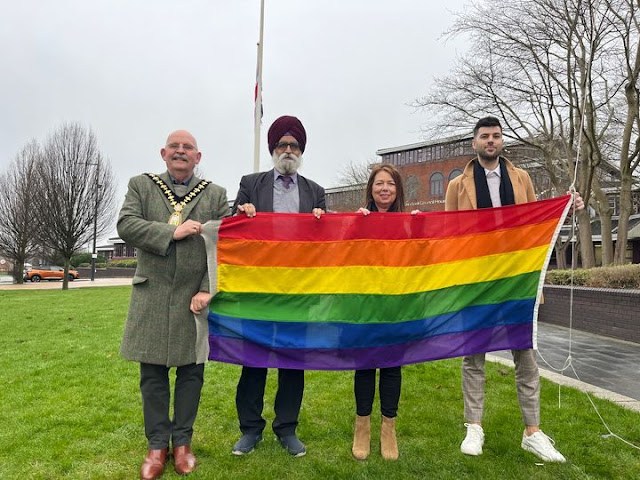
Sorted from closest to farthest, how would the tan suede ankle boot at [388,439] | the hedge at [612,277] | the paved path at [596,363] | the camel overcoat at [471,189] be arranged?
the tan suede ankle boot at [388,439] → the camel overcoat at [471,189] → the paved path at [596,363] → the hedge at [612,277]

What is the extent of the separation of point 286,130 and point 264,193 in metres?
0.55

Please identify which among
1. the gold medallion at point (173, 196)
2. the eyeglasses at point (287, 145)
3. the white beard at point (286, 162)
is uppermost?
the eyeglasses at point (287, 145)

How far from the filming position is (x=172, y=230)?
319 centimetres

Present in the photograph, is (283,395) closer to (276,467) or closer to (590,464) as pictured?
(276,467)

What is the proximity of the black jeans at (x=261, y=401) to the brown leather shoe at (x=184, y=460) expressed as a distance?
1.63 ft

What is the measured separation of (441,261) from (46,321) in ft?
36.6

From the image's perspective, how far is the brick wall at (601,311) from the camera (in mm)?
8766

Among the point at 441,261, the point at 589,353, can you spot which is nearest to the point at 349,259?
the point at 441,261

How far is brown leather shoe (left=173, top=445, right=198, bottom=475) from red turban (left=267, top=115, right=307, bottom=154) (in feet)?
7.92

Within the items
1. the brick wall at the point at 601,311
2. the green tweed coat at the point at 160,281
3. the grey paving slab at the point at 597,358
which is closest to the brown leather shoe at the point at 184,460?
the green tweed coat at the point at 160,281

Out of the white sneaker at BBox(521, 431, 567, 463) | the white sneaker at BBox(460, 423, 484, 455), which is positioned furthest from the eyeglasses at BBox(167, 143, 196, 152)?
the white sneaker at BBox(521, 431, 567, 463)

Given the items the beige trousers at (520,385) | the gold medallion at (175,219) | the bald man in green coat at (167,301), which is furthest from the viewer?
the beige trousers at (520,385)

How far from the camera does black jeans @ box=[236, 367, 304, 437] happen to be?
3.67 metres

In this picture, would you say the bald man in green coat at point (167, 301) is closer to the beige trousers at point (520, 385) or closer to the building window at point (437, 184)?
the beige trousers at point (520, 385)
